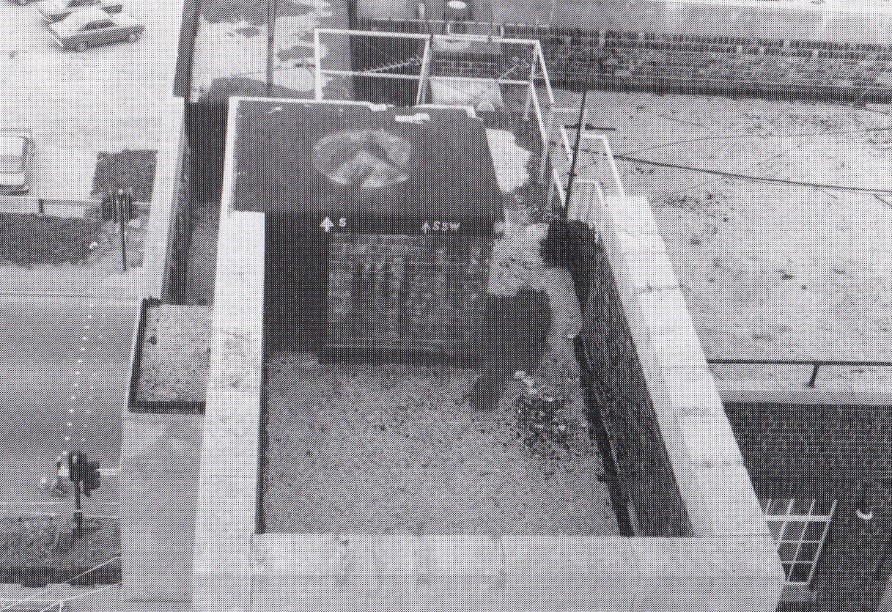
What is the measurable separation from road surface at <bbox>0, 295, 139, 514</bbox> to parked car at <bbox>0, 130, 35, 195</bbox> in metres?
9.12

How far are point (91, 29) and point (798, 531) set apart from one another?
1859 inches

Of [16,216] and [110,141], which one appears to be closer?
[16,216]

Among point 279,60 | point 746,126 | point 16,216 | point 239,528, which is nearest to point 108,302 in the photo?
point 16,216

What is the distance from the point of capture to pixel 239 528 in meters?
12.2

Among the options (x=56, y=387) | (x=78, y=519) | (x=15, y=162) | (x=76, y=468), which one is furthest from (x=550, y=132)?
(x=15, y=162)

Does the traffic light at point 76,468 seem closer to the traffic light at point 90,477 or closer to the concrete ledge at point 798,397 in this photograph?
the traffic light at point 90,477

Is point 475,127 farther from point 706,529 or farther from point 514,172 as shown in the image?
point 706,529

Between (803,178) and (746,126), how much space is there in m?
2.55

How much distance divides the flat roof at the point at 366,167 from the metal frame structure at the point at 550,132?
2542 millimetres

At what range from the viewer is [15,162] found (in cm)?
4741

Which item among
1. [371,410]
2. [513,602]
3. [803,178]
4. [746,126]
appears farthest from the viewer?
[746,126]

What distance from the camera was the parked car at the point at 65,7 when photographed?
61.9 metres

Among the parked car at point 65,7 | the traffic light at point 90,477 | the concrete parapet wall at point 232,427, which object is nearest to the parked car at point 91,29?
the parked car at point 65,7

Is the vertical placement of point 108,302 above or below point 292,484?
below
